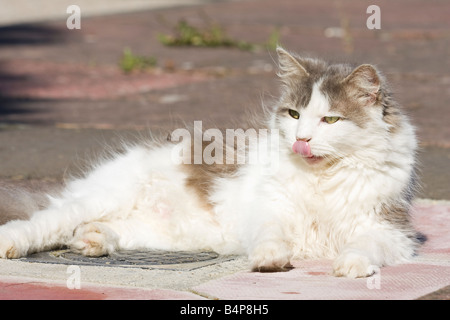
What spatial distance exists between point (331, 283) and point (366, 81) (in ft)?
3.68

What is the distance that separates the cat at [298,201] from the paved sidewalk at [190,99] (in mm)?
158

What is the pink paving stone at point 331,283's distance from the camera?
339 centimetres

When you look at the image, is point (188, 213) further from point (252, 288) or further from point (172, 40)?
point (172, 40)

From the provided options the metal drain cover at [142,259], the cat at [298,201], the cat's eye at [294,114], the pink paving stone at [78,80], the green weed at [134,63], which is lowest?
the metal drain cover at [142,259]

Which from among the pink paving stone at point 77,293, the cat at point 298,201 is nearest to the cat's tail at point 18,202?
the cat at point 298,201

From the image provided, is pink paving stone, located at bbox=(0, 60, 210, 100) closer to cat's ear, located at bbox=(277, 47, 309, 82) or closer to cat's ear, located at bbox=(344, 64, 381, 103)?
cat's ear, located at bbox=(277, 47, 309, 82)

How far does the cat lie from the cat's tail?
0.28 feet

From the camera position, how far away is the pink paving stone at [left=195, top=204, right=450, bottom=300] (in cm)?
339

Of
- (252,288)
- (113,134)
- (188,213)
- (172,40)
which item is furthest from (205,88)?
(252,288)

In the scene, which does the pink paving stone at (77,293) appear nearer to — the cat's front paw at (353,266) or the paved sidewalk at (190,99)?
the paved sidewalk at (190,99)

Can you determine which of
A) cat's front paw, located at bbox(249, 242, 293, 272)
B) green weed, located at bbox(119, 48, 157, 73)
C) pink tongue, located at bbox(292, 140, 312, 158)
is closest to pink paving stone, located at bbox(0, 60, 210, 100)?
green weed, located at bbox(119, 48, 157, 73)

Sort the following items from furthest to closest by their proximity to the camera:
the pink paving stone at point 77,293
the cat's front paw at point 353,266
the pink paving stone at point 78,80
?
the pink paving stone at point 78,80 → the cat's front paw at point 353,266 → the pink paving stone at point 77,293

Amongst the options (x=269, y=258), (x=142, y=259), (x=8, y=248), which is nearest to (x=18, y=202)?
(x=8, y=248)

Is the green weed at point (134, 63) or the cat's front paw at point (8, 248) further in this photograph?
the green weed at point (134, 63)
